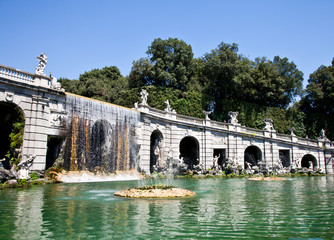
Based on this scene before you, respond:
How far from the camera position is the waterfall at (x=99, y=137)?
2173 centimetres

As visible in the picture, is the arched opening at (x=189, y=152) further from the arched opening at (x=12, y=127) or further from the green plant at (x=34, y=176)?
the arched opening at (x=12, y=127)

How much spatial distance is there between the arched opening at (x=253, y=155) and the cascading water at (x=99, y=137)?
17.3 metres

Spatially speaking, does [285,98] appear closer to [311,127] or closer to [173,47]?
[311,127]

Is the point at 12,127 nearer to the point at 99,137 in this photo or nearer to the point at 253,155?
the point at 99,137

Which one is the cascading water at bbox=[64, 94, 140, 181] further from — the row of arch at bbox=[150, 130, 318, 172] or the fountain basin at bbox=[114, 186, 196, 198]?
the fountain basin at bbox=[114, 186, 196, 198]

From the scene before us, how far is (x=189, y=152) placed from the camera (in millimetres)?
35375

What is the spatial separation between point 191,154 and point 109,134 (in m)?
13.4

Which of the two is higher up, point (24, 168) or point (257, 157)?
point (257, 157)

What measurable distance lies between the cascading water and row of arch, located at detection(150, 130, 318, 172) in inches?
144

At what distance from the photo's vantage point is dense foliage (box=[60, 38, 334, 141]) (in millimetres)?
39656

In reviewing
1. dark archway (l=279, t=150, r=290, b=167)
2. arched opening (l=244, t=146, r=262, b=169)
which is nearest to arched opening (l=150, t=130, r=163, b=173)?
arched opening (l=244, t=146, r=262, b=169)

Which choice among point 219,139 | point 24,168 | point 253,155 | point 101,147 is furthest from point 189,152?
point 24,168

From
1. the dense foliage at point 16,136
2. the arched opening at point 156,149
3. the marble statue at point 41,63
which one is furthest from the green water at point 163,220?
the arched opening at point 156,149

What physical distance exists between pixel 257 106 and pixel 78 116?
2878 centimetres
